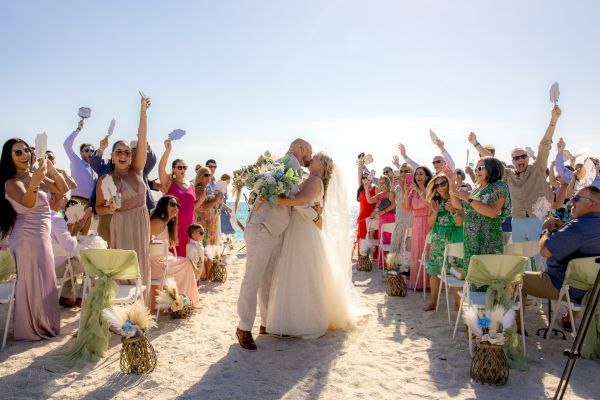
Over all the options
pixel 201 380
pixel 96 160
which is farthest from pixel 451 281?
pixel 96 160

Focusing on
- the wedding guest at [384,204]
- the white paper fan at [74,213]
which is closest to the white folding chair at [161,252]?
the white paper fan at [74,213]

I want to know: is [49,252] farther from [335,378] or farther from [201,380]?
[335,378]

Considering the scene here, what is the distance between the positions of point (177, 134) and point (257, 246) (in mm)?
2667

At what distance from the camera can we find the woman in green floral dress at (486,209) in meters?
5.15

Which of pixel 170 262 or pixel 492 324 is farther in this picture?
pixel 170 262

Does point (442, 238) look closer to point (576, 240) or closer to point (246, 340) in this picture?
point (576, 240)

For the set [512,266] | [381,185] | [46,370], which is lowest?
[46,370]

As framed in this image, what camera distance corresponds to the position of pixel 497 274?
4.65 meters

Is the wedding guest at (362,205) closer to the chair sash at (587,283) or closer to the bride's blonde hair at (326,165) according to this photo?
the bride's blonde hair at (326,165)

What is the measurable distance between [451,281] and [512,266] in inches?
51.0

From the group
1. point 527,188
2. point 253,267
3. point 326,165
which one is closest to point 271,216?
point 253,267

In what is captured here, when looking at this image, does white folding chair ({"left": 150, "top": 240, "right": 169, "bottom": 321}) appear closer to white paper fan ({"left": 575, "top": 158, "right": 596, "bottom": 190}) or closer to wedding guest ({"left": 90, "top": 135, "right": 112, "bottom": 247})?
wedding guest ({"left": 90, "top": 135, "right": 112, "bottom": 247})

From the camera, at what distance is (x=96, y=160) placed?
7.80 meters

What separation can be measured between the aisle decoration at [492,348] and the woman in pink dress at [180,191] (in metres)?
5.08
